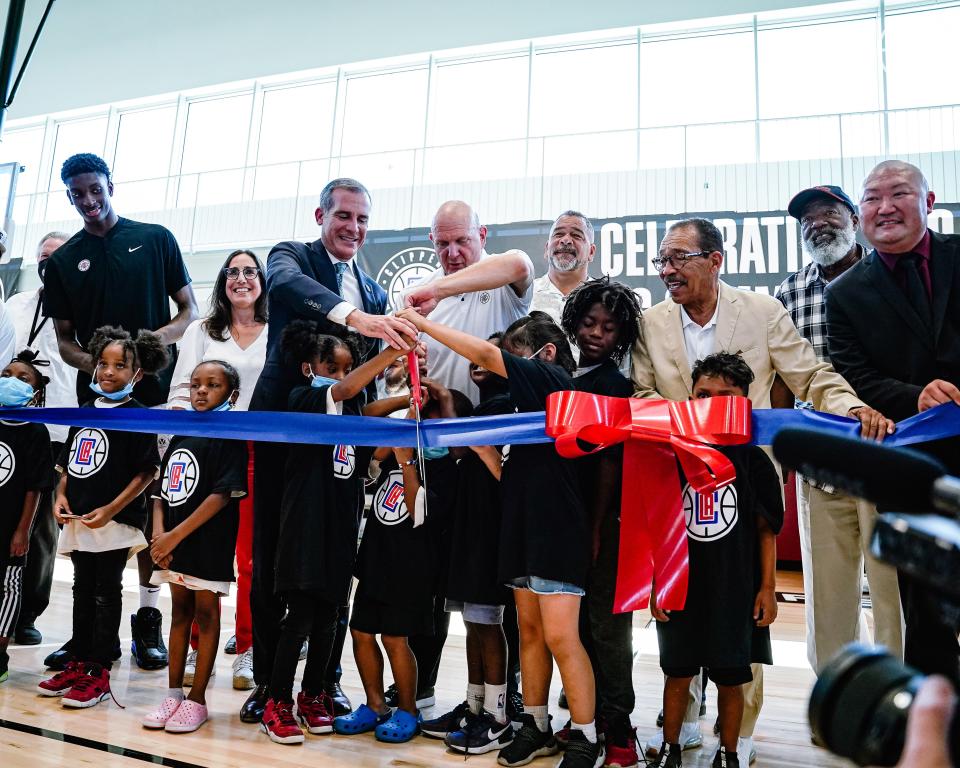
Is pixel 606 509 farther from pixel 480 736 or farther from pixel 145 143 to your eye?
pixel 145 143

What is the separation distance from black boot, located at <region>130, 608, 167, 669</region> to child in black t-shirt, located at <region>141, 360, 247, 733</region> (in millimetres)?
736

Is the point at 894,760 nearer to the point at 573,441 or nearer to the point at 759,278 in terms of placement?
the point at 573,441

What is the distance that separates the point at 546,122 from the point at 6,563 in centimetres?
874

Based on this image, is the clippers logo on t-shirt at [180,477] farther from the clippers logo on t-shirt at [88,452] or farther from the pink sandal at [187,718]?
the pink sandal at [187,718]

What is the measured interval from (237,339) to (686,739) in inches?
96.5

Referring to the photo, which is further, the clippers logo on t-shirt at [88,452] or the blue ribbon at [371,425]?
the clippers logo on t-shirt at [88,452]

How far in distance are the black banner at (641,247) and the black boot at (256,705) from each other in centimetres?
479

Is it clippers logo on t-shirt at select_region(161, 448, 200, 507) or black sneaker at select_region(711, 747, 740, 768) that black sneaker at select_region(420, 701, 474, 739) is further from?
clippers logo on t-shirt at select_region(161, 448, 200, 507)

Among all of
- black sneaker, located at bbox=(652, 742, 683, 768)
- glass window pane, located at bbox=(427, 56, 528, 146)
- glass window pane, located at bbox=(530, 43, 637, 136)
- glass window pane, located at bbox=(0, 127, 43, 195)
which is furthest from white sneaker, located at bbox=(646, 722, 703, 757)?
glass window pane, located at bbox=(0, 127, 43, 195)

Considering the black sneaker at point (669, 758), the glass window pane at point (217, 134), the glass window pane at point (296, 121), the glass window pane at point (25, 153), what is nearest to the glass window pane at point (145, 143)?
the glass window pane at point (217, 134)

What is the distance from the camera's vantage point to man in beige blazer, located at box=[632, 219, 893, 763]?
2.72 m

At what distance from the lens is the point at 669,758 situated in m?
2.37

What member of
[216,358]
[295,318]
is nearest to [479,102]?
[216,358]

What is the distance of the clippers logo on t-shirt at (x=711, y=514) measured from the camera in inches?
94.0
